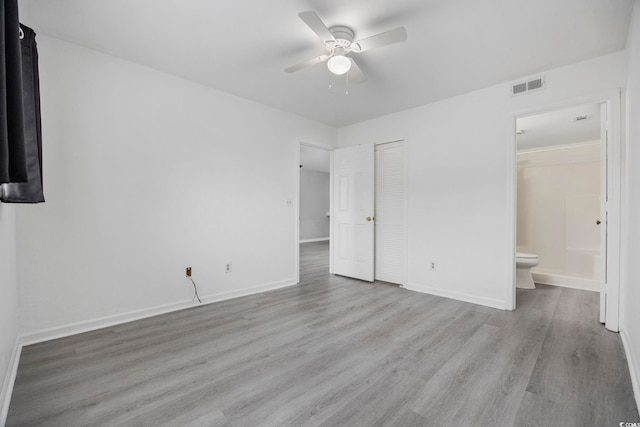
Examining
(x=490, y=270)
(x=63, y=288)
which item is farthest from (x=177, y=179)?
(x=490, y=270)

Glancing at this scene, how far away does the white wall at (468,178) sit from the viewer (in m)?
2.92

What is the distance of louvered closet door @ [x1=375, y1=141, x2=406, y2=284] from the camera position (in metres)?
4.24

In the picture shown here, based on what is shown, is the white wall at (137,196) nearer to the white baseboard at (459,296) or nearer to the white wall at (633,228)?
the white baseboard at (459,296)

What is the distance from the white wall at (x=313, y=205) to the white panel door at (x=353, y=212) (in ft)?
16.1

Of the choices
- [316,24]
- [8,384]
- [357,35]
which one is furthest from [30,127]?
[357,35]

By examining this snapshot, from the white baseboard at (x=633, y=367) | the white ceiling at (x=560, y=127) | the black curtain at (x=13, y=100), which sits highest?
the white ceiling at (x=560, y=127)

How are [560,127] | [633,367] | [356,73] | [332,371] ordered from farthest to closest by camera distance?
1. [560,127]
2. [356,73]
3. [332,371]
4. [633,367]

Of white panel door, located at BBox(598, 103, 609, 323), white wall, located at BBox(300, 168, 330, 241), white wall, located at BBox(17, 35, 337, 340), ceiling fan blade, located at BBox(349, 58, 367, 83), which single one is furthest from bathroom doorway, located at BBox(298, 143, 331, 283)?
white panel door, located at BBox(598, 103, 609, 323)

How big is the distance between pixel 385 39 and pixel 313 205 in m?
8.19

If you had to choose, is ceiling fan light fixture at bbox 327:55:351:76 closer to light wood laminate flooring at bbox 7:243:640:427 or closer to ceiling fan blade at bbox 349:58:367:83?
ceiling fan blade at bbox 349:58:367:83

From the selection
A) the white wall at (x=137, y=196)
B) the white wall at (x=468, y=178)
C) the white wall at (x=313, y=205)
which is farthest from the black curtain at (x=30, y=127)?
the white wall at (x=313, y=205)

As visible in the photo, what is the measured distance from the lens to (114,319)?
8.92 feet

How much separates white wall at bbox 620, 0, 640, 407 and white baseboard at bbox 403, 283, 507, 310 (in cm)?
97

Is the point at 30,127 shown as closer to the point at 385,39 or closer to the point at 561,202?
the point at 385,39
